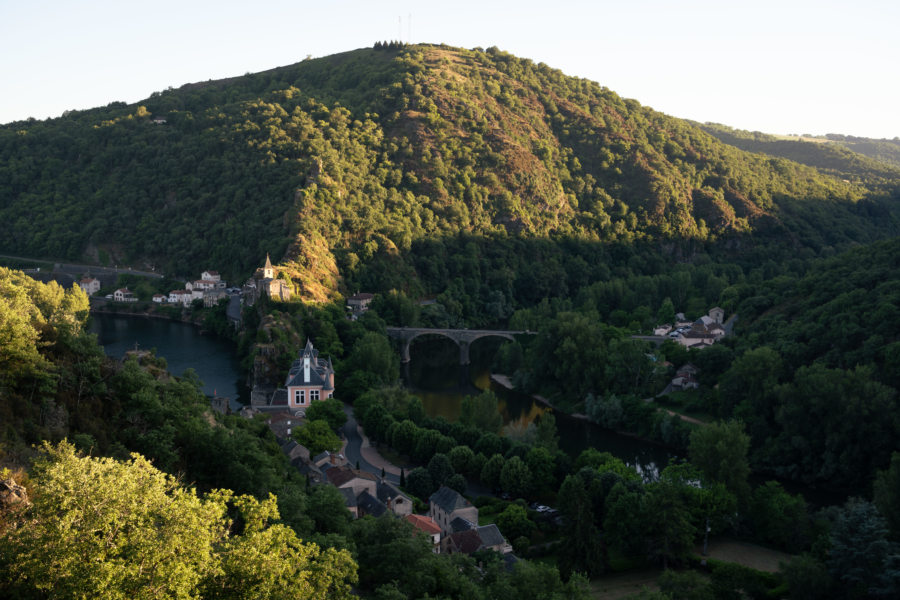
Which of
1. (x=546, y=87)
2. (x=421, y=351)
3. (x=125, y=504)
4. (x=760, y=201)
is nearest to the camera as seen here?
(x=125, y=504)

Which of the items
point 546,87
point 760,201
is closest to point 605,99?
point 546,87

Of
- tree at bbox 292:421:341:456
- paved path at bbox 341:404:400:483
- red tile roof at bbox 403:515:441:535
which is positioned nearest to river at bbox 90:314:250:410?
paved path at bbox 341:404:400:483

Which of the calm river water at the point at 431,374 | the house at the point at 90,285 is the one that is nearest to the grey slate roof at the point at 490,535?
the calm river water at the point at 431,374

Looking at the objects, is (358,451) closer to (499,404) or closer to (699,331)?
(499,404)

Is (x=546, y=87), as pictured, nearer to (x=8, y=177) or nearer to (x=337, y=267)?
(x=337, y=267)

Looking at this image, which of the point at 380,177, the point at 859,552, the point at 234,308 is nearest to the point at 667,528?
the point at 859,552

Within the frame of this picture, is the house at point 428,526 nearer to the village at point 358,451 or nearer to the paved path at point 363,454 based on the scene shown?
the village at point 358,451

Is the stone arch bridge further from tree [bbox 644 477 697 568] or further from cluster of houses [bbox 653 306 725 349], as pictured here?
tree [bbox 644 477 697 568]
